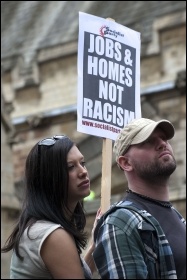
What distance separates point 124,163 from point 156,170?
0.15m

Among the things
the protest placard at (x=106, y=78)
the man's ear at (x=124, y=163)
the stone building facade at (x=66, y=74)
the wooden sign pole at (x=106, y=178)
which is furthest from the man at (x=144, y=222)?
the stone building facade at (x=66, y=74)

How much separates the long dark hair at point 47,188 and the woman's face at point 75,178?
25 millimetres

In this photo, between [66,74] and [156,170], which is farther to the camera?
[66,74]

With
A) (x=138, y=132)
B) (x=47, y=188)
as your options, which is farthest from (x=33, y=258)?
(x=138, y=132)

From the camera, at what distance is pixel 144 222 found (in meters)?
3.03

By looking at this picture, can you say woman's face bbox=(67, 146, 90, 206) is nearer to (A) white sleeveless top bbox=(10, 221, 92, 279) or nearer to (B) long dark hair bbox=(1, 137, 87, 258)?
(B) long dark hair bbox=(1, 137, 87, 258)

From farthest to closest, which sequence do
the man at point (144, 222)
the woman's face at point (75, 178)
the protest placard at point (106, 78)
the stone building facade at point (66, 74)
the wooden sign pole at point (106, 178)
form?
the stone building facade at point (66, 74) → the protest placard at point (106, 78) → the wooden sign pole at point (106, 178) → the woman's face at point (75, 178) → the man at point (144, 222)

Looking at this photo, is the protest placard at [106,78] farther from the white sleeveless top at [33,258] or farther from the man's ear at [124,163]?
the white sleeveless top at [33,258]

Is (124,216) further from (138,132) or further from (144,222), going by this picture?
(138,132)

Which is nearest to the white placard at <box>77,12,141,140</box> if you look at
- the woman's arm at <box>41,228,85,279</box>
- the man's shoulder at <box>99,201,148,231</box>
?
the man's shoulder at <box>99,201,148,231</box>

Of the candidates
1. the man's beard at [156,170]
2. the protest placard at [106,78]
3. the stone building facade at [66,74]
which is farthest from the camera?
the stone building facade at [66,74]

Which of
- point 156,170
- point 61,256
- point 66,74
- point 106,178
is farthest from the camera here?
point 66,74

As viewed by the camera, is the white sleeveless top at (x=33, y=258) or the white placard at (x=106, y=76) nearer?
the white sleeveless top at (x=33, y=258)

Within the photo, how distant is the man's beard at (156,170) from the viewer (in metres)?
3.15
